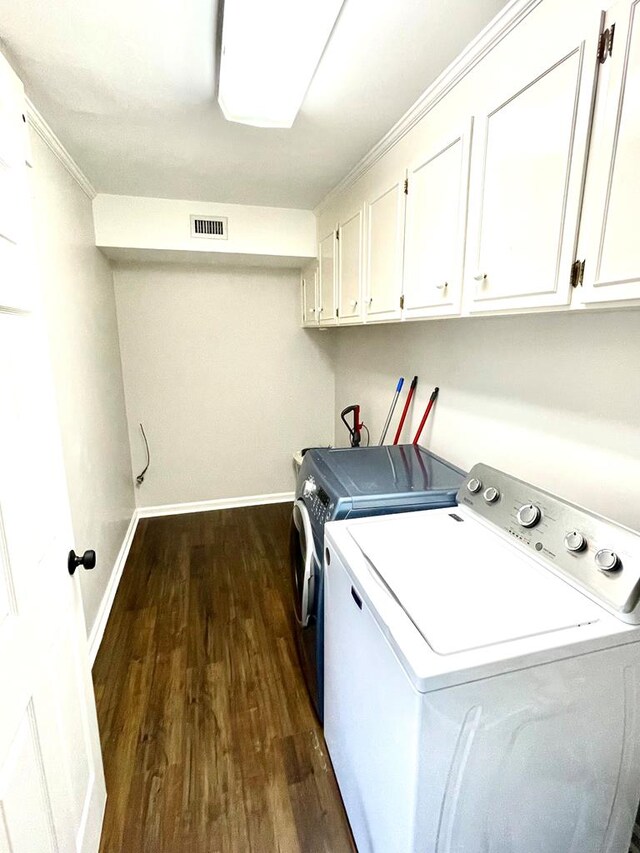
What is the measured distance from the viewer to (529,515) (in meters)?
1.18

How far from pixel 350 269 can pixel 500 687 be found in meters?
2.04

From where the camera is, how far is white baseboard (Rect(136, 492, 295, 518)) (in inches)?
139

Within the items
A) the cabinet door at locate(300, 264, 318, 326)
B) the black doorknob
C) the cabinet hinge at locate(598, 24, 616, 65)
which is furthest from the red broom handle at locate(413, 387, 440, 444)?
the black doorknob

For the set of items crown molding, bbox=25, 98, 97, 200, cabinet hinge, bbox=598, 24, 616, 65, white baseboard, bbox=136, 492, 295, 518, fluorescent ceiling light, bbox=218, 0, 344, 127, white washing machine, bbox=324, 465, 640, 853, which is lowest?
white baseboard, bbox=136, 492, 295, 518

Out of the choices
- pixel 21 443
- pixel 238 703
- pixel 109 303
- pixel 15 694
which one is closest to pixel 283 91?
pixel 21 443

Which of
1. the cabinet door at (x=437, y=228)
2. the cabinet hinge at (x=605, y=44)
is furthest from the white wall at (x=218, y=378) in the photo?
the cabinet hinge at (x=605, y=44)

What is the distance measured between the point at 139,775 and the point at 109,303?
8.86 ft

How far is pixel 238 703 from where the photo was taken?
1.76 metres

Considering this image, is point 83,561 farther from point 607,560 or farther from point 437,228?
point 437,228

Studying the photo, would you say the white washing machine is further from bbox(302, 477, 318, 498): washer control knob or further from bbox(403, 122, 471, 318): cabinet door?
bbox(403, 122, 471, 318): cabinet door

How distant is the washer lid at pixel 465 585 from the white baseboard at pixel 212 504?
2.58 metres

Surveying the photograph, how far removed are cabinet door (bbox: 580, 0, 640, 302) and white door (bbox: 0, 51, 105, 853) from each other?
49.4 inches

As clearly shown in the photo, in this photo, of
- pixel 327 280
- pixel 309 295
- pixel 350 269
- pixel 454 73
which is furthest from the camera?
pixel 309 295

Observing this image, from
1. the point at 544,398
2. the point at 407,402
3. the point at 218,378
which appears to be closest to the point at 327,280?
the point at 407,402
